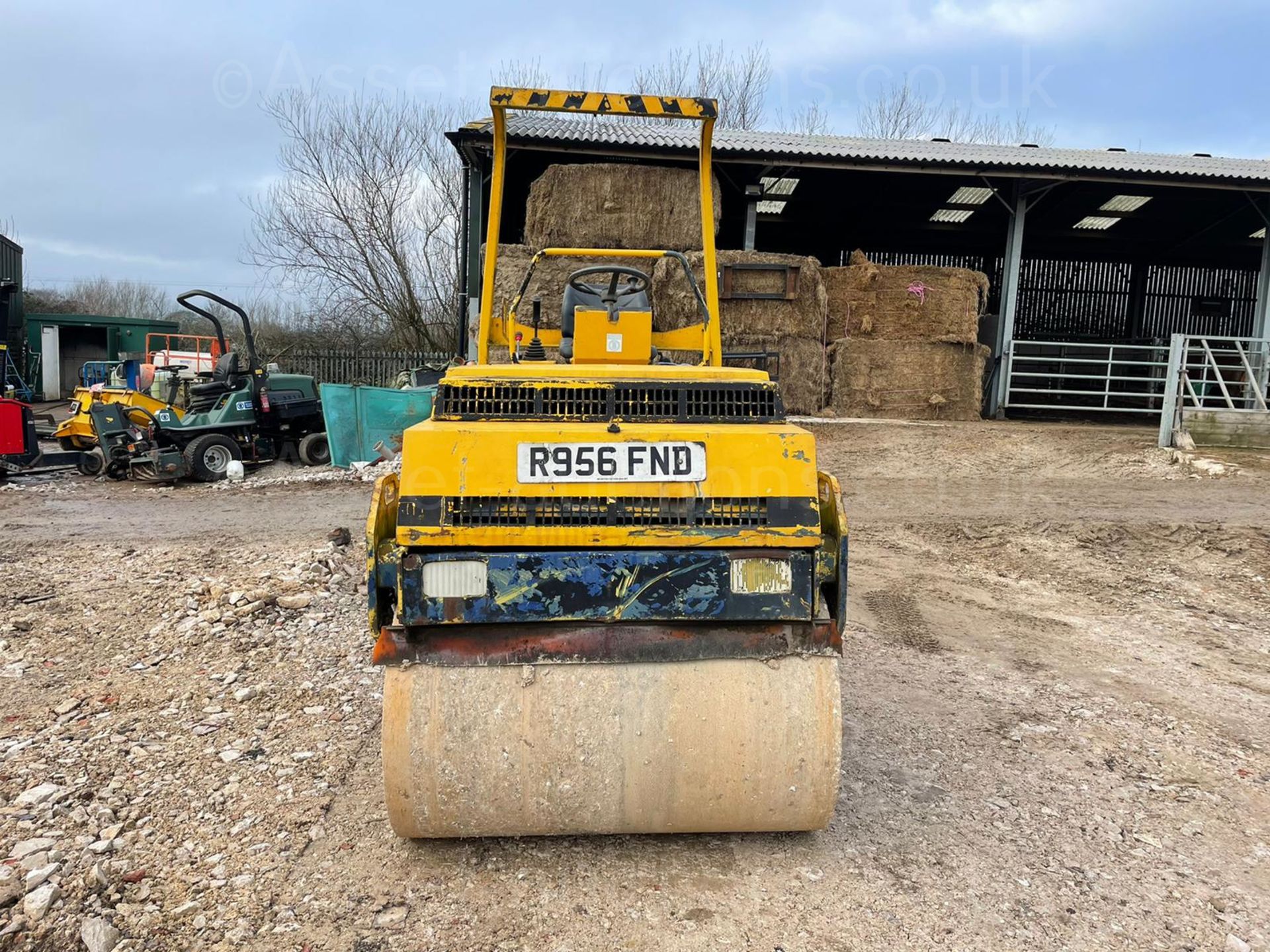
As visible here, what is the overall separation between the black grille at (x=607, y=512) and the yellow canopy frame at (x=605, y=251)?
4.73ft

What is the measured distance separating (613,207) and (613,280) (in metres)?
8.67

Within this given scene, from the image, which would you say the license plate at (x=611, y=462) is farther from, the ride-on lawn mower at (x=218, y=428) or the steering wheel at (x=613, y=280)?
the ride-on lawn mower at (x=218, y=428)

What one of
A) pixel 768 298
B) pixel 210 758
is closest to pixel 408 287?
pixel 768 298

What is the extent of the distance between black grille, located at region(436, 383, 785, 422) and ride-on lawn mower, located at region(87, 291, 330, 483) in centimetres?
989

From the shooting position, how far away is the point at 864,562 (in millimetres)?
8086

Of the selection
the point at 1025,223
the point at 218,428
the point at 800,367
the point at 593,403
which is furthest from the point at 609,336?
the point at 1025,223

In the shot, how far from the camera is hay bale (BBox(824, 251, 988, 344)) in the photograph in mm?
13195

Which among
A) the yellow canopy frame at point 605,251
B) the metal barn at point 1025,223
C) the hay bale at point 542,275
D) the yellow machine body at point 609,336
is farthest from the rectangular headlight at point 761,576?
the metal barn at point 1025,223

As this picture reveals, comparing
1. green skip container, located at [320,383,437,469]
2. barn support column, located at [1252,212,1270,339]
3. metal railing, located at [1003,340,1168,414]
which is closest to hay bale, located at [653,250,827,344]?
green skip container, located at [320,383,437,469]

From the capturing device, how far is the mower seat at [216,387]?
42.8ft

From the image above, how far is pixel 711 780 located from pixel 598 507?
1.02m

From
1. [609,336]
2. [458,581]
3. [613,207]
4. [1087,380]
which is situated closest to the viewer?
[458,581]

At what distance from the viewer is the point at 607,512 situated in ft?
10.0

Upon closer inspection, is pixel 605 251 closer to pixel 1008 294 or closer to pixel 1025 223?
→ pixel 1008 294
